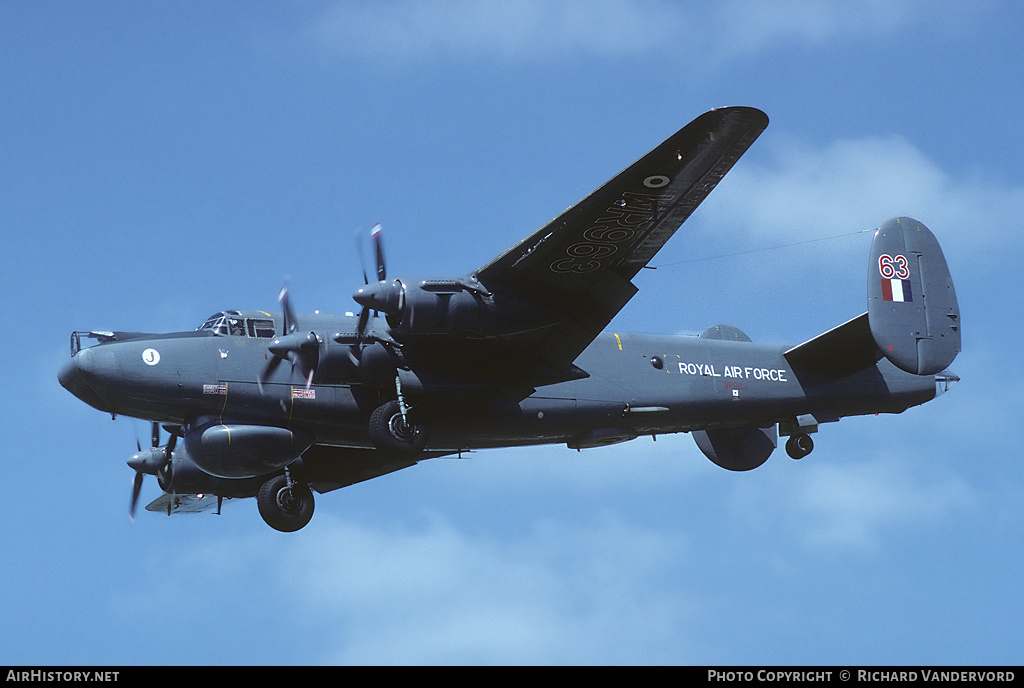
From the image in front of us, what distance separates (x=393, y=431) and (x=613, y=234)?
4.73 metres

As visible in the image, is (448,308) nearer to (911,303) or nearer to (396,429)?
(396,429)

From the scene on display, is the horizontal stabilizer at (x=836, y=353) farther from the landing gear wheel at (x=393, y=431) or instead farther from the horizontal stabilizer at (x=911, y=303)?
the landing gear wheel at (x=393, y=431)

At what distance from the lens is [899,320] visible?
2420 cm

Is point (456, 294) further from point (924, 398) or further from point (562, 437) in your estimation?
point (924, 398)

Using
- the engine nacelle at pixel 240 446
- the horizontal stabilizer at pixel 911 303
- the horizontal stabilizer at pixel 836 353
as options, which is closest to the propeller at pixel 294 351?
the engine nacelle at pixel 240 446

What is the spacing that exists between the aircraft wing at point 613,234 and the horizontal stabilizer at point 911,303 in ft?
17.0

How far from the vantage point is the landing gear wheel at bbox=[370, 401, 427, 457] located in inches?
853

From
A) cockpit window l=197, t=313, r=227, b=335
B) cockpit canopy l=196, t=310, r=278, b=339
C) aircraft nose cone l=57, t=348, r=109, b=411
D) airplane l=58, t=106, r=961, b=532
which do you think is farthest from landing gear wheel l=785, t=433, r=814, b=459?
aircraft nose cone l=57, t=348, r=109, b=411

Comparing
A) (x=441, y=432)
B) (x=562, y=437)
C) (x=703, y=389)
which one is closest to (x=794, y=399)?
(x=703, y=389)

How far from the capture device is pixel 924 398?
→ 2625 cm
